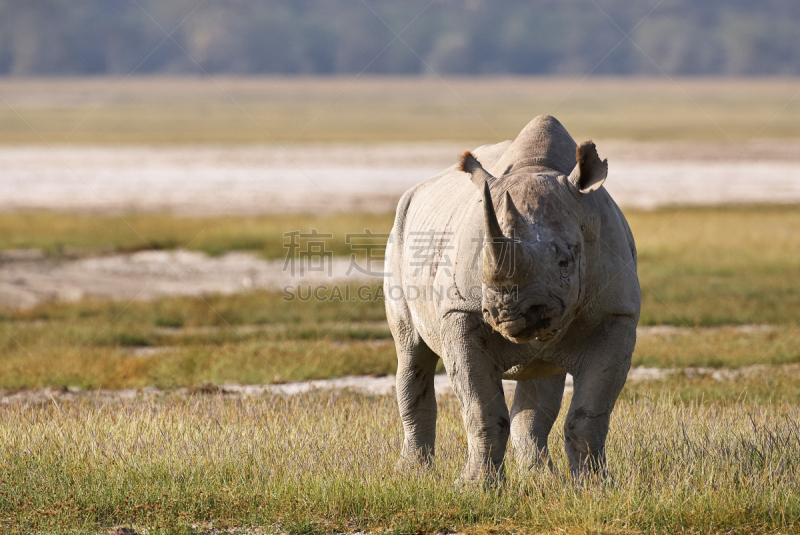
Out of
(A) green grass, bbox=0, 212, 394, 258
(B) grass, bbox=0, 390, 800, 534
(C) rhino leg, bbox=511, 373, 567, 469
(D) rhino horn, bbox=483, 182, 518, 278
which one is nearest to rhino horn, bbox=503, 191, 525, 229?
(D) rhino horn, bbox=483, 182, 518, 278

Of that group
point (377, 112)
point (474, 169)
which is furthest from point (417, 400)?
point (377, 112)

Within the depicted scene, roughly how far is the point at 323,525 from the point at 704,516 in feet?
7.03

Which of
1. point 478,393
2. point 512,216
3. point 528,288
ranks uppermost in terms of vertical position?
point 512,216

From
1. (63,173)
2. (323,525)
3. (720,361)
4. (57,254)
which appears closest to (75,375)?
(323,525)

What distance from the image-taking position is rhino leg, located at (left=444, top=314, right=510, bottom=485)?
583 centimetres

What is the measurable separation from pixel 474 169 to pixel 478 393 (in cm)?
129

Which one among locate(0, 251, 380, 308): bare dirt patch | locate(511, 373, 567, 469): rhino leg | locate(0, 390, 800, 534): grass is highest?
locate(0, 251, 380, 308): bare dirt patch

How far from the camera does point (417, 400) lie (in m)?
7.24

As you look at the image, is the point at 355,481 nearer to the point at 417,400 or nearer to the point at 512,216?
the point at 417,400

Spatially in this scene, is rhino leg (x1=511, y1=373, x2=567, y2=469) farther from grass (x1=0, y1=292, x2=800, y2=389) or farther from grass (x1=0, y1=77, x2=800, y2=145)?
grass (x1=0, y1=77, x2=800, y2=145)

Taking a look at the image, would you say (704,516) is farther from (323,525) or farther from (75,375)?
(75,375)

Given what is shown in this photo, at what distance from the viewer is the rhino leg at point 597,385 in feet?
19.1

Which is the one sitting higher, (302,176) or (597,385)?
(302,176)

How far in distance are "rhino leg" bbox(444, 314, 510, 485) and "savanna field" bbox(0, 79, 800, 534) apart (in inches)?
7.5
